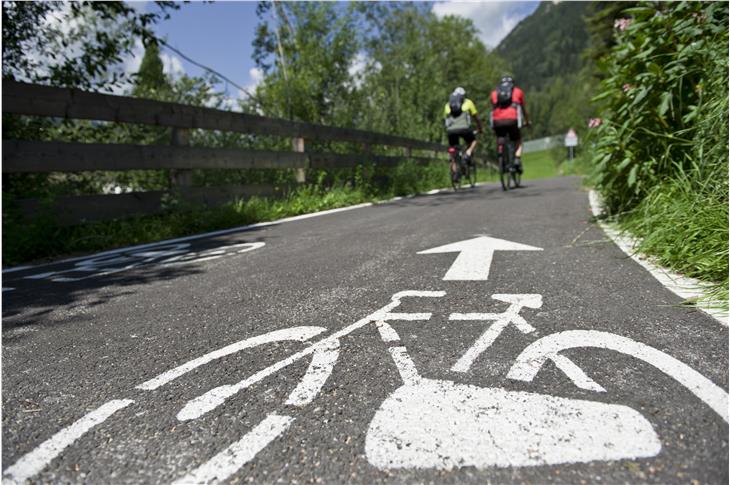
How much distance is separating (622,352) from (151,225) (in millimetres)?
5479

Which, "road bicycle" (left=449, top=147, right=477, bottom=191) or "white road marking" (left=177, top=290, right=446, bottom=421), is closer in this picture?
"white road marking" (left=177, top=290, right=446, bottom=421)

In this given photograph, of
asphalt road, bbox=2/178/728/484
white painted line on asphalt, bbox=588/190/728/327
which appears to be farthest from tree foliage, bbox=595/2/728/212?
asphalt road, bbox=2/178/728/484

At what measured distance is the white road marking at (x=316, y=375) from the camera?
1469 millimetres

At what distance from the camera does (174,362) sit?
1.82m

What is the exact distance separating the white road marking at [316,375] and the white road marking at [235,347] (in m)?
0.19

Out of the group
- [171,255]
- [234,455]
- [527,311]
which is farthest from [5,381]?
[171,255]

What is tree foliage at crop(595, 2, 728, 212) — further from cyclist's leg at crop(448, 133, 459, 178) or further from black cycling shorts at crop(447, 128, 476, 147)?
cyclist's leg at crop(448, 133, 459, 178)

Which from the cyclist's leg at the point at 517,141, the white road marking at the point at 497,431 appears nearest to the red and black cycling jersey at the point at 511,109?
the cyclist's leg at the point at 517,141

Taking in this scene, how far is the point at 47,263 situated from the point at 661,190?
17.7 ft

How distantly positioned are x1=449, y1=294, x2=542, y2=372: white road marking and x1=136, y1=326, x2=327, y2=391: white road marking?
0.66 meters

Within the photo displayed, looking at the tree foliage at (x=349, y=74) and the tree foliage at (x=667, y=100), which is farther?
the tree foliage at (x=349, y=74)

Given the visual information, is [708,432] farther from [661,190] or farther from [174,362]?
[661,190]

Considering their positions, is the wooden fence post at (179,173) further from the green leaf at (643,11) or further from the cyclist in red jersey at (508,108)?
the cyclist in red jersey at (508,108)

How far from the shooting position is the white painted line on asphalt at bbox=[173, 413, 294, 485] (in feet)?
3.64
